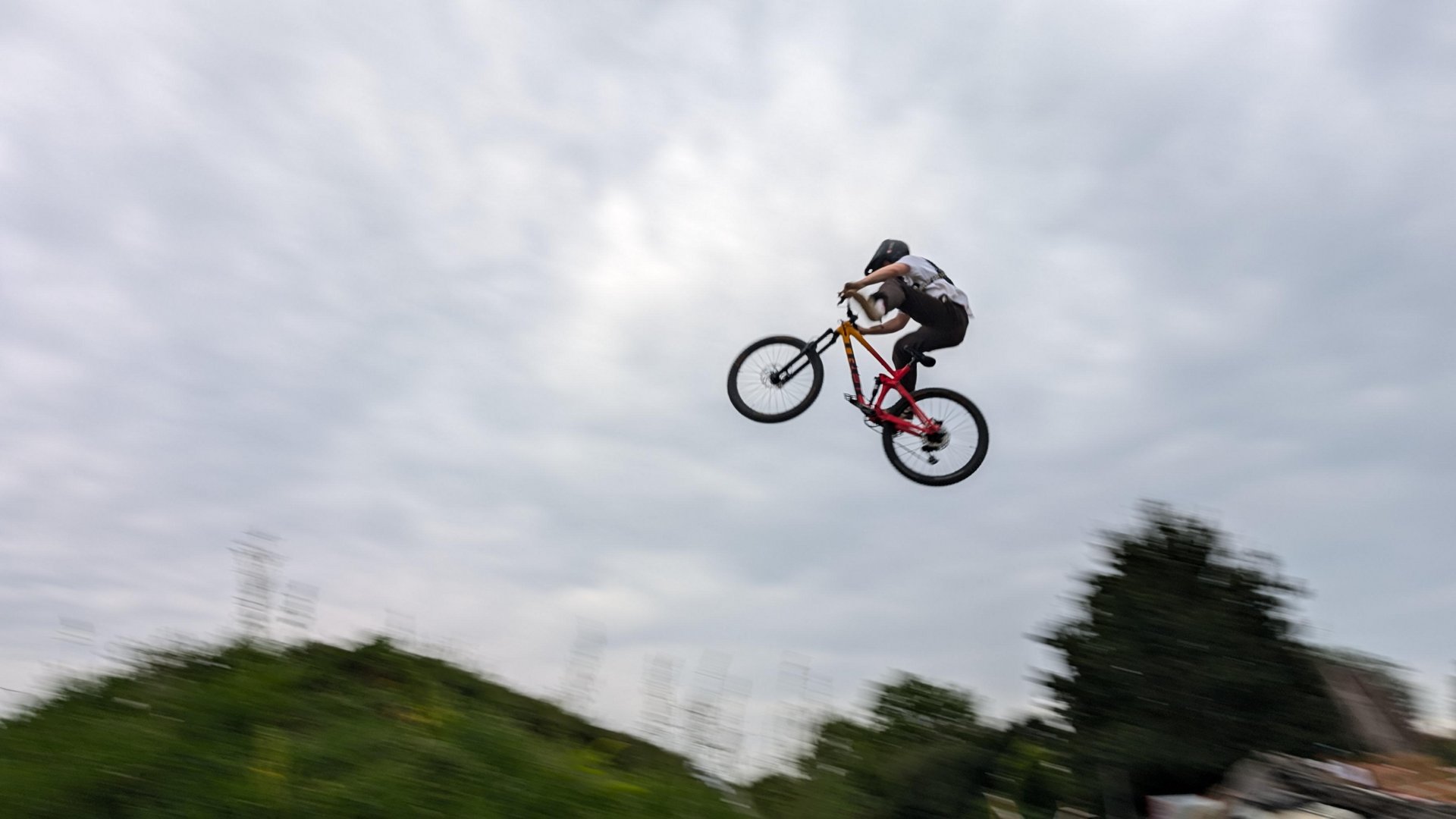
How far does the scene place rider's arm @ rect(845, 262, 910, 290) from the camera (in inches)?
312

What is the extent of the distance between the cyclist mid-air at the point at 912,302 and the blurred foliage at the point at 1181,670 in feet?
24.6

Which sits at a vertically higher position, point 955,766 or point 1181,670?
point 1181,670

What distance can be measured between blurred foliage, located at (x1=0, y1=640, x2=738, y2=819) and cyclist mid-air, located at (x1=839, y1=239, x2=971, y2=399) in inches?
148

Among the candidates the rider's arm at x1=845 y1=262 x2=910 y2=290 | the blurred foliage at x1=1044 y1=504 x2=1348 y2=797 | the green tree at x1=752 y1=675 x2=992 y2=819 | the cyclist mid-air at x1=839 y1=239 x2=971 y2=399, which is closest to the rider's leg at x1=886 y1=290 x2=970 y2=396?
the cyclist mid-air at x1=839 y1=239 x2=971 y2=399

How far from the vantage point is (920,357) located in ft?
28.5

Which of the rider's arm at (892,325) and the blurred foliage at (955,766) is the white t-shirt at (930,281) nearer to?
the rider's arm at (892,325)

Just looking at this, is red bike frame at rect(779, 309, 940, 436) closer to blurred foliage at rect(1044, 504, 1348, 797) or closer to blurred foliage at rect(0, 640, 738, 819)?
blurred foliage at rect(0, 640, 738, 819)

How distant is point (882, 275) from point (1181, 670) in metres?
8.80

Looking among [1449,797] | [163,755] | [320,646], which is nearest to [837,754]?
[320,646]

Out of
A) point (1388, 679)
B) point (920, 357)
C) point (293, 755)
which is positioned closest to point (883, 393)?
point (920, 357)

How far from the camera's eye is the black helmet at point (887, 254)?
8.31 metres

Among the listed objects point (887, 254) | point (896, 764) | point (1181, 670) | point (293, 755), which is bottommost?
point (293, 755)

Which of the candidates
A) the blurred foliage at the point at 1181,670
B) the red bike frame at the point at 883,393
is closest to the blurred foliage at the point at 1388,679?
the blurred foliage at the point at 1181,670

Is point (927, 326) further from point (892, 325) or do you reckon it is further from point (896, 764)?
point (896, 764)
